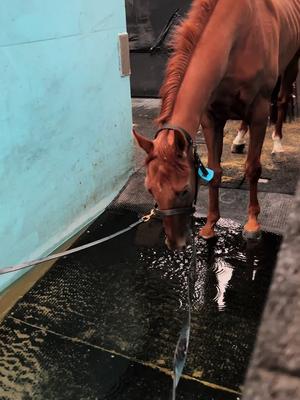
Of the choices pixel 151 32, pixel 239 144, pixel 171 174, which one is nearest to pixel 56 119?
pixel 171 174

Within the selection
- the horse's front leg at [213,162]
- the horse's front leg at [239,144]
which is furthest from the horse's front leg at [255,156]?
the horse's front leg at [239,144]

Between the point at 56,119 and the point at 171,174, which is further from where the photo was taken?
the point at 56,119

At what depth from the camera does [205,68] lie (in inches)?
102

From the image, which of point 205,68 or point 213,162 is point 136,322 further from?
point 205,68

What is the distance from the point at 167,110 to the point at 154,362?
1.43 metres

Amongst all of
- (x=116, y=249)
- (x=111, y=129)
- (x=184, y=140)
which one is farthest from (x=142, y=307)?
(x=111, y=129)

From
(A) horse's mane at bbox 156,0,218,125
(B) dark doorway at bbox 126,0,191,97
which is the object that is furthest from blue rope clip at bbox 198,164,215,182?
(B) dark doorway at bbox 126,0,191,97

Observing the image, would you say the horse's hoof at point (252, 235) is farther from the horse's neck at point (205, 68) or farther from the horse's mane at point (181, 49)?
the horse's mane at point (181, 49)

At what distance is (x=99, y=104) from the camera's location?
416 centimetres

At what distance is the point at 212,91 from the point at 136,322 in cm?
154

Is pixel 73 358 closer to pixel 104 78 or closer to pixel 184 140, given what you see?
pixel 184 140

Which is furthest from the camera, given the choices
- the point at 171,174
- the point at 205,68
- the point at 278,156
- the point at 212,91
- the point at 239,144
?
the point at 239,144

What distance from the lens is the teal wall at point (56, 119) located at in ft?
10.5

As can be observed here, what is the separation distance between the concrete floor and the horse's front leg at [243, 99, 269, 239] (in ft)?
0.43
